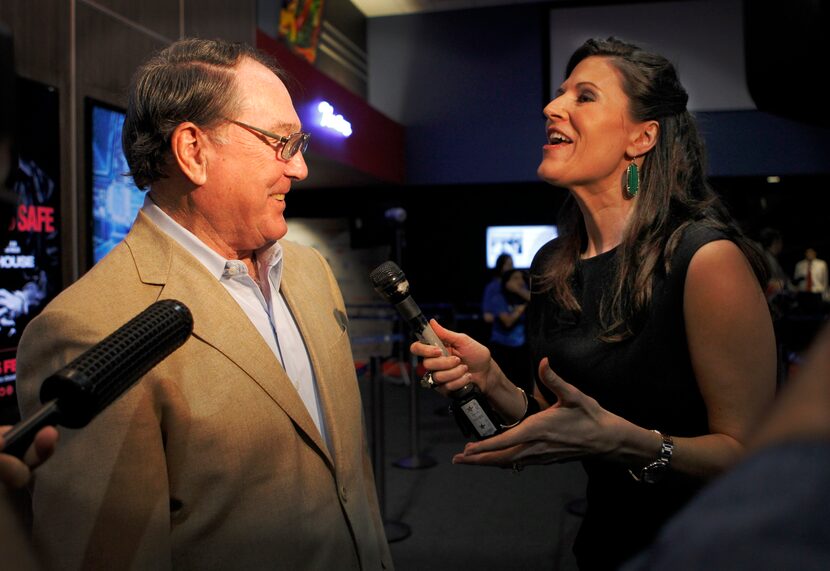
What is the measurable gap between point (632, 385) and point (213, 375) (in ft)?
2.82

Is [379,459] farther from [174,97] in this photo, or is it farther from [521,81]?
[521,81]

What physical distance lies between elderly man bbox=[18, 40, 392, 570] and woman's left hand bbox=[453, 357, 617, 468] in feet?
1.14

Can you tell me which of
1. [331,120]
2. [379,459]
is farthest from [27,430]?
[331,120]

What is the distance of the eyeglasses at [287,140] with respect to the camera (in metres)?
1.45

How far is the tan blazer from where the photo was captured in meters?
1.12

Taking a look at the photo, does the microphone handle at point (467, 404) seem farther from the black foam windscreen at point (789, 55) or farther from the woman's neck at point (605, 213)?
the black foam windscreen at point (789, 55)

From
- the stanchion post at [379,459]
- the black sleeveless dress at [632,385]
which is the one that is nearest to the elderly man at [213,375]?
the black sleeveless dress at [632,385]

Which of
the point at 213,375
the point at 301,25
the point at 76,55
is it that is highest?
the point at 301,25

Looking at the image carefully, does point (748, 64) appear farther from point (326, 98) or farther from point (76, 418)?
point (326, 98)

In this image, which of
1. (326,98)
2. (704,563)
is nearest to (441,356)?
(704,563)

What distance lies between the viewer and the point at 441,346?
4.54 feet

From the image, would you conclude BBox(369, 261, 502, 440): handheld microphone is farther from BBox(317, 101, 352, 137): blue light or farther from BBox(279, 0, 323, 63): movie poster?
BBox(279, 0, 323, 63): movie poster

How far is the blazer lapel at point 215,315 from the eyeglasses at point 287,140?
28 cm

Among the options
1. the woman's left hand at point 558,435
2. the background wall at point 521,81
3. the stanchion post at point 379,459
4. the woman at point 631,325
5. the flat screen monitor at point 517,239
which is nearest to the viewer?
the woman's left hand at point 558,435
